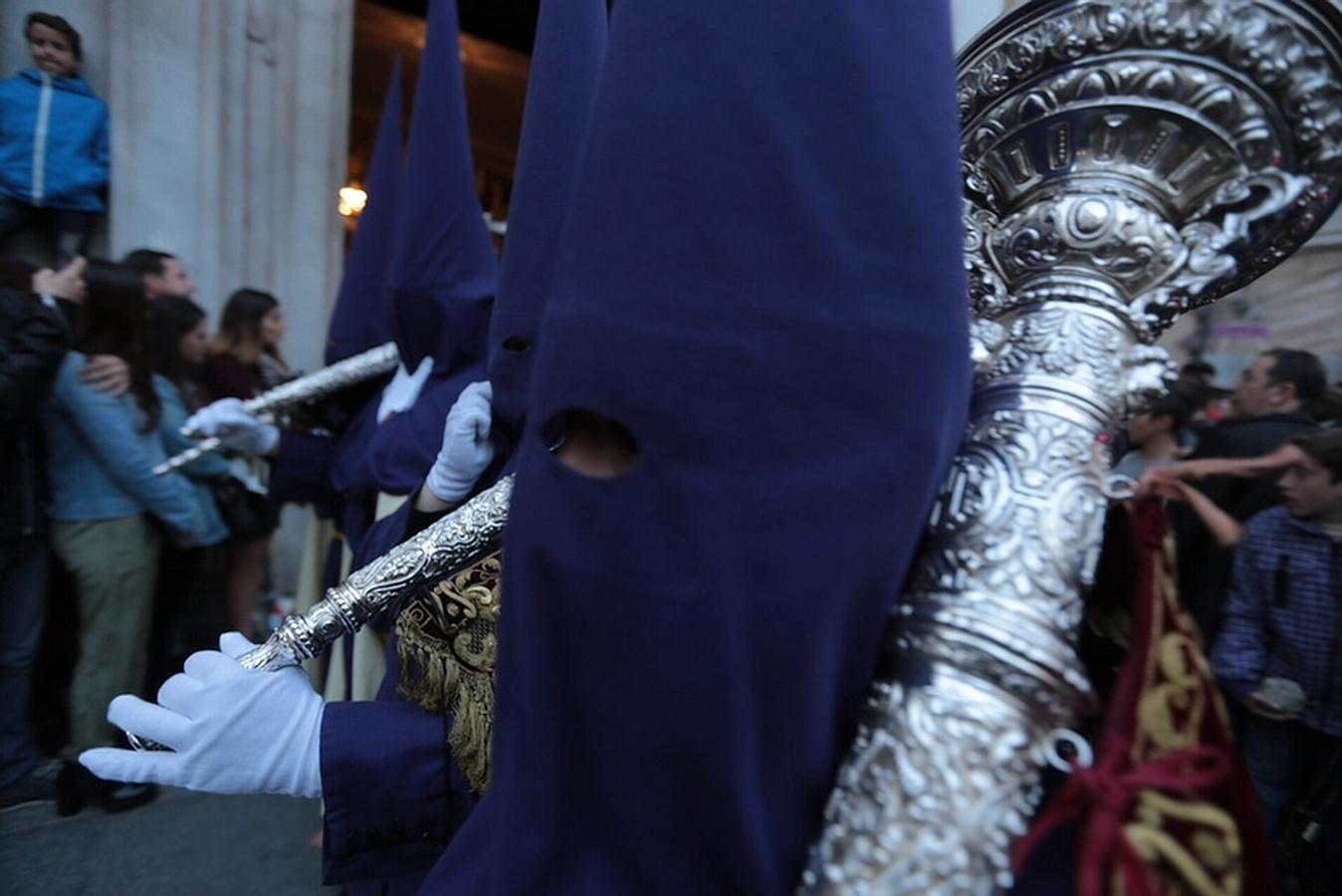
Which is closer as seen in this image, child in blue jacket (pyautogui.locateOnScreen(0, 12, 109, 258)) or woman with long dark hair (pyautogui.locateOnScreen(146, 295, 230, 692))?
woman with long dark hair (pyautogui.locateOnScreen(146, 295, 230, 692))

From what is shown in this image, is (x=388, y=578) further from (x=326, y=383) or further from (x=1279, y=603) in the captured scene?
(x=1279, y=603)

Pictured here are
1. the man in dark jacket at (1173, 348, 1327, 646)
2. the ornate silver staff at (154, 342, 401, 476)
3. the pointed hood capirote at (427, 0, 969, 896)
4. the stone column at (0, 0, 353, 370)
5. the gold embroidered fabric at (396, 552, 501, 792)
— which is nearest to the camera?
the pointed hood capirote at (427, 0, 969, 896)

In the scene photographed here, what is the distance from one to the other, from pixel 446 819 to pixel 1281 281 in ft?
18.1

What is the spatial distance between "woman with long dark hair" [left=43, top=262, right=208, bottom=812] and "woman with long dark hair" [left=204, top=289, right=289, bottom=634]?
2.33 ft

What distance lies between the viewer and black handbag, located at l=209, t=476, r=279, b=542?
150 inches

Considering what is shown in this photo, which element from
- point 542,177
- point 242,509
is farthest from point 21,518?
point 542,177

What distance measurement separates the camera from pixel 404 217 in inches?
100.0

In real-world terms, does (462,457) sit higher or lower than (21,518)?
higher

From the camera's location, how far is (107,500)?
3203 millimetres

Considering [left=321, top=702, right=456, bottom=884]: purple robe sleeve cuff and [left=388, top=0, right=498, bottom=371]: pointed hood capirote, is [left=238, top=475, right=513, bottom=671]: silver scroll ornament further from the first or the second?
[left=388, top=0, right=498, bottom=371]: pointed hood capirote

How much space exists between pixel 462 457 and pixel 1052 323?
1434 millimetres

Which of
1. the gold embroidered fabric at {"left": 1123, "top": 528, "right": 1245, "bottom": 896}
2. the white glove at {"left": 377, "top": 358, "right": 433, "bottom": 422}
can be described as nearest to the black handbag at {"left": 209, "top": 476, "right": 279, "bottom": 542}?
the white glove at {"left": 377, "top": 358, "right": 433, "bottom": 422}

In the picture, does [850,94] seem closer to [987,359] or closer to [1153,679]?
[987,359]

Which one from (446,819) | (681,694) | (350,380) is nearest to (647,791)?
(681,694)
